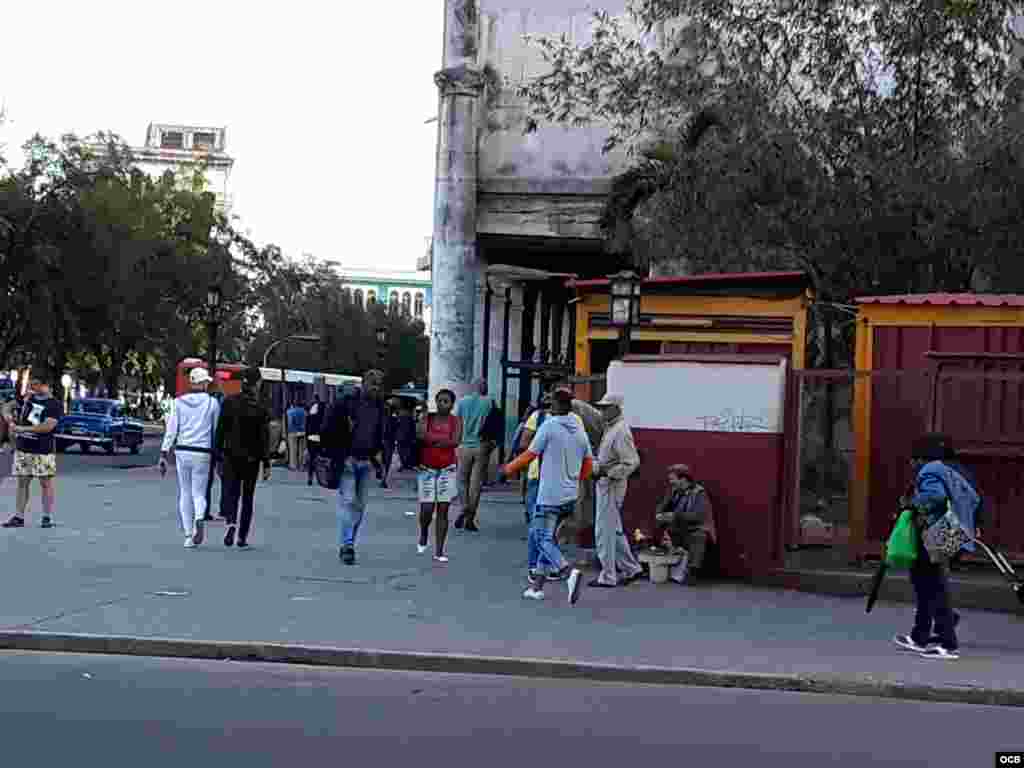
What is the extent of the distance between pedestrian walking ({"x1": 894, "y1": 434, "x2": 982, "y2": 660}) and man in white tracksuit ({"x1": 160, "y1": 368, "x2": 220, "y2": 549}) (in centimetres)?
784

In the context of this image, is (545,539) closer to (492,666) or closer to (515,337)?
(492,666)

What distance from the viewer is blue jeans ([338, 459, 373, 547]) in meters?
15.6

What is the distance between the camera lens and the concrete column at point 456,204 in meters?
29.5

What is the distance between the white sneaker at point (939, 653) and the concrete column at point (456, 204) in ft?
60.4

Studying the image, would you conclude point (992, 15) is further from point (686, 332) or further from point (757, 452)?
point (757, 452)

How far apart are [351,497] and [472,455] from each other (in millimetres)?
4842

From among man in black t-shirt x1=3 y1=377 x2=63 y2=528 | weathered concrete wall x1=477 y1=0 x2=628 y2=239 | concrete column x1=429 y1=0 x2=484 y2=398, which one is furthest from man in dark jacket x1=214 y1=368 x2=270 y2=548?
weathered concrete wall x1=477 y1=0 x2=628 y2=239

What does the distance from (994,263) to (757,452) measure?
5.90 m

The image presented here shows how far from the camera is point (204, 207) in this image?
62438 mm

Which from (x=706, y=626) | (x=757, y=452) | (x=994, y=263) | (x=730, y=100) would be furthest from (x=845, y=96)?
(x=706, y=626)

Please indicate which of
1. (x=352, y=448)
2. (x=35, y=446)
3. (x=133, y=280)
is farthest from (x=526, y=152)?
(x=133, y=280)

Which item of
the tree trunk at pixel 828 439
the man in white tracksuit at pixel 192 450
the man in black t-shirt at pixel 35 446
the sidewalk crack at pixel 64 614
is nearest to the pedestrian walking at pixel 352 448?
the man in white tracksuit at pixel 192 450

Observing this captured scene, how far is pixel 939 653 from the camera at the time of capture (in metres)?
11.2

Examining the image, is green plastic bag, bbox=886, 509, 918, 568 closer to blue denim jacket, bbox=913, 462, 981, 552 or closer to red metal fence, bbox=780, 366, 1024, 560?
blue denim jacket, bbox=913, 462, 981, 552
